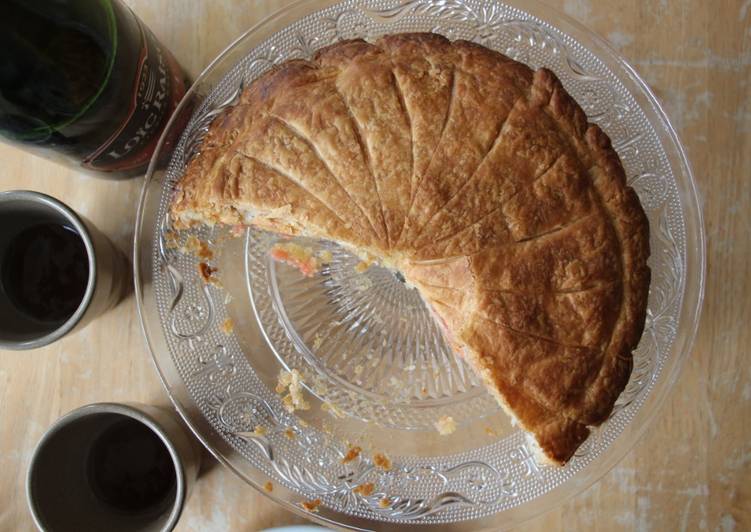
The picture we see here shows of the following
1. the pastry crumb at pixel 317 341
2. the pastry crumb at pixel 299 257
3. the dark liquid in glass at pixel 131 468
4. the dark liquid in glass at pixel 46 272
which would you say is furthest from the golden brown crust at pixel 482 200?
the dark liquid in glass at pixel 131 468

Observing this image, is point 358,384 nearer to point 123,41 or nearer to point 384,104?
point 384,104

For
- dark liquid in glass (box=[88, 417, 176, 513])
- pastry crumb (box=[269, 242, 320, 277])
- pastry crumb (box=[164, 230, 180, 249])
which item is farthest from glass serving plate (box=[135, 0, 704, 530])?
dark liquid in glass (box=[88, 417, 176, 513])

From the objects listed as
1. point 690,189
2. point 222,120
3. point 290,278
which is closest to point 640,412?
point 690,189

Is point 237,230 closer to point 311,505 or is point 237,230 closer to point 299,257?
point 299,257

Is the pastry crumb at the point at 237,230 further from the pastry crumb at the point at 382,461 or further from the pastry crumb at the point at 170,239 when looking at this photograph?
the pastry crumb at the point at 382,461

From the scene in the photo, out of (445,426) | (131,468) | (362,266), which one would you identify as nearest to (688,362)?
(445,426)
